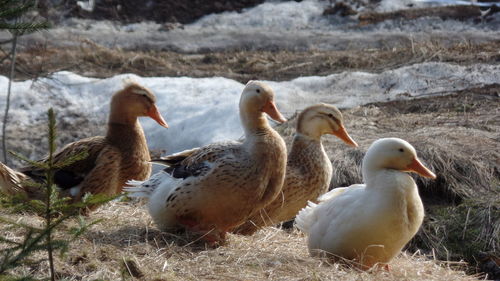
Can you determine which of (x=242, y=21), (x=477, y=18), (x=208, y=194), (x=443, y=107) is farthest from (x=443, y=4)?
(x=208, y=194)

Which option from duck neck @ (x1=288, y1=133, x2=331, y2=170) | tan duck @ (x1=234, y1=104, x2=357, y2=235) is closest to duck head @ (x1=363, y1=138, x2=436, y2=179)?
tan duck @ (x1=234, y1=104, x2=357, y2=235)

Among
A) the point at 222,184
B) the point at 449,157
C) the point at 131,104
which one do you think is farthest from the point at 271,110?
the point at 449,157

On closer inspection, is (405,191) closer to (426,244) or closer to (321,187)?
(321,187)

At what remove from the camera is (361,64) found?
39.7 feet

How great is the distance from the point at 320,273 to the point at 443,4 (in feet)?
50.9

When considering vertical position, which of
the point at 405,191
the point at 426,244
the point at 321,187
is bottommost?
the point at 426,244

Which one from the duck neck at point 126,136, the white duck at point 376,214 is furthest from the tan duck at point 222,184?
the duck neck at point 126,136

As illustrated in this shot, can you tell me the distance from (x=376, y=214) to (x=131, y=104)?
2.55m

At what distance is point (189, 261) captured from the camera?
4664 mm

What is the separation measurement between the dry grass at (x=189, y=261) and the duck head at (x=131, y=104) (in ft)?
3.30

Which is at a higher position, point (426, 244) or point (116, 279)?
point (116, 279)

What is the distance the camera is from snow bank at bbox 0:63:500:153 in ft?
32.5

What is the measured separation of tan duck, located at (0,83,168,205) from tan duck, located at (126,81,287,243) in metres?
0.65

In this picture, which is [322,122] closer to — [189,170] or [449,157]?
[189,170]
